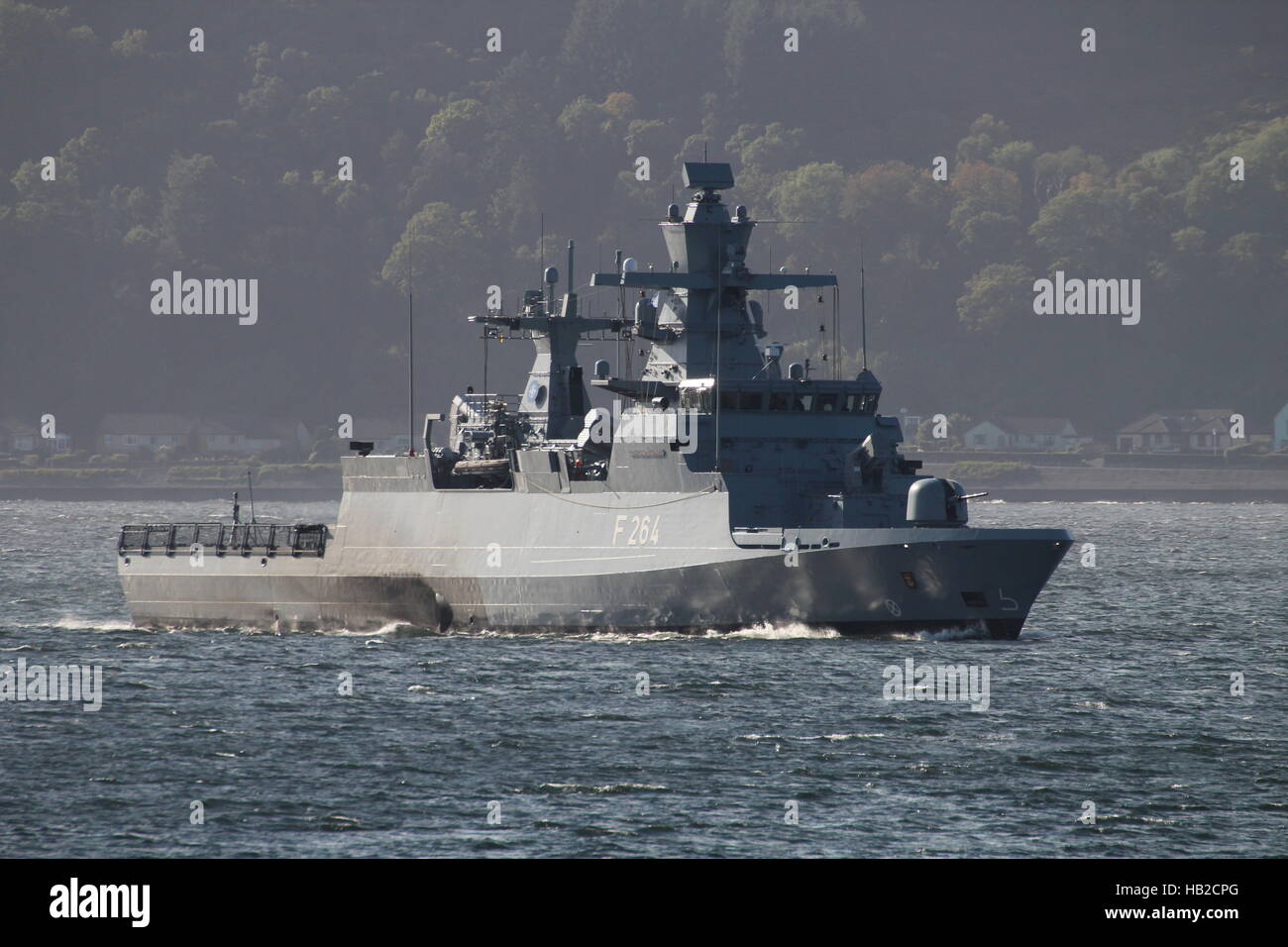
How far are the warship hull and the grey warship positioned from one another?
0.15 ft

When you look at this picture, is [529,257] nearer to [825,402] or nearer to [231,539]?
[231,539]

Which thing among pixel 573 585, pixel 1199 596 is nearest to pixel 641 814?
pixel 573 585

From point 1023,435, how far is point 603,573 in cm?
12282

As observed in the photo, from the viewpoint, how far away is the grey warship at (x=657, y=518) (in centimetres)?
3431

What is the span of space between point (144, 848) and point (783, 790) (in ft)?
24.4

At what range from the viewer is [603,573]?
121 feet

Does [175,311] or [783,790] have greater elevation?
[175,311]

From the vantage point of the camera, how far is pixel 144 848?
19844 mm

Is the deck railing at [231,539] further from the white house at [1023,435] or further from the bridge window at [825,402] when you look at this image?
the white house at [1023,435]

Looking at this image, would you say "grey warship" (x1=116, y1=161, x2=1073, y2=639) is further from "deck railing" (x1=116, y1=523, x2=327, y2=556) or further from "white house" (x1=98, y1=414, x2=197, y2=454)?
"white house" (x1=98, y1=414, x2=197, y2=454)
